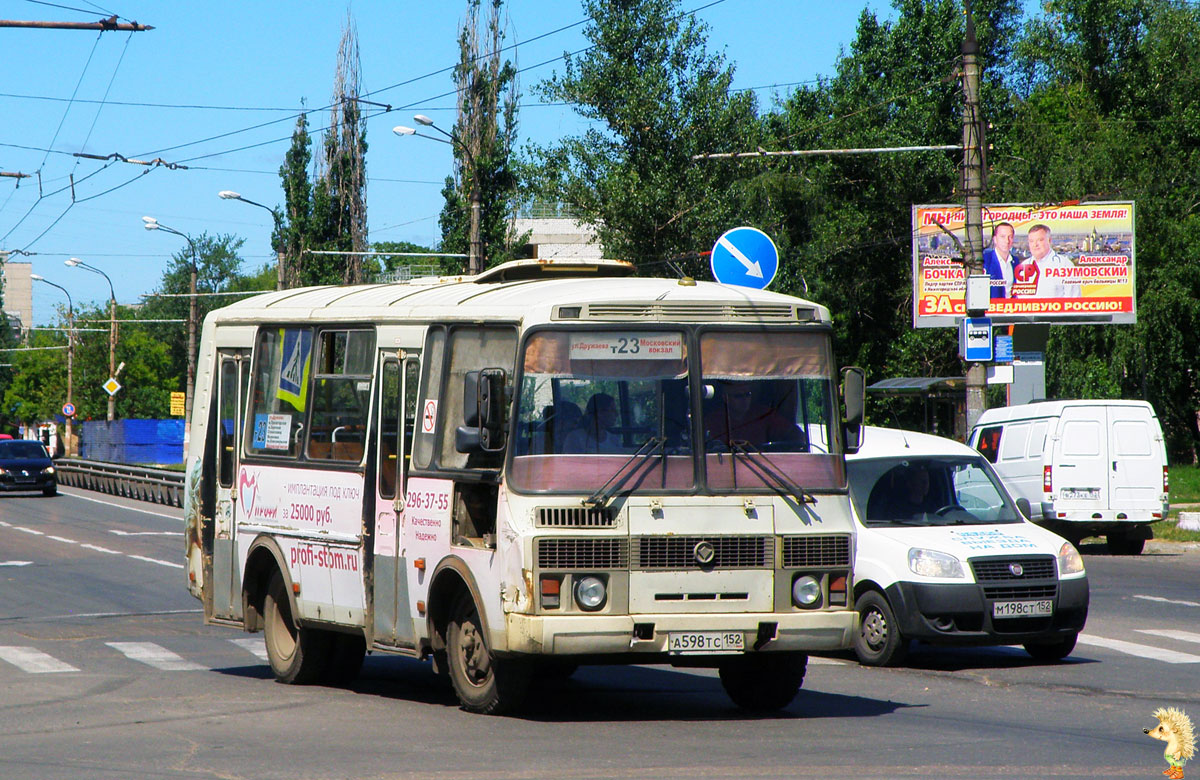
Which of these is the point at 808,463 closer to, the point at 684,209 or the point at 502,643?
the point at 502,643

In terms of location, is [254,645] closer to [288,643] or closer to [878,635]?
[288,643]

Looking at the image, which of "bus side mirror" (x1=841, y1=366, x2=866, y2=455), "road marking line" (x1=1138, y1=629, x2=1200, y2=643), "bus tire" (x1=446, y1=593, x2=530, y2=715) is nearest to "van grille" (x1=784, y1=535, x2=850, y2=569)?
"bus side mirror" (x1=841, y1=366, x2=866, y2=455)

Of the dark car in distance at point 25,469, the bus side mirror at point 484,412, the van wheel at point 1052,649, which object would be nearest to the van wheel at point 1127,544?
the van wheel at point 1052,649

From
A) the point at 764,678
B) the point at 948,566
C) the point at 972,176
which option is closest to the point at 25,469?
the point at 972,176

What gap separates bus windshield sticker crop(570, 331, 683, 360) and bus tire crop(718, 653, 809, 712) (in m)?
1.88

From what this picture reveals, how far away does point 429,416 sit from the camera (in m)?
9.91

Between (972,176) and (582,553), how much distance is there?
14.0m

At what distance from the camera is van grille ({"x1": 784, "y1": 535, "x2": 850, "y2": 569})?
9219mm

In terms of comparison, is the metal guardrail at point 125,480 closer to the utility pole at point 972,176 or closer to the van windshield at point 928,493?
the utility pole at point 972,176

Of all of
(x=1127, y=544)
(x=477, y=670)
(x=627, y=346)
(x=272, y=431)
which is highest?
(x=627, y=346)

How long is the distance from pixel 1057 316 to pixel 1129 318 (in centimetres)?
167

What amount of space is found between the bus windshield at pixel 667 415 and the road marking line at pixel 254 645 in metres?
5.27

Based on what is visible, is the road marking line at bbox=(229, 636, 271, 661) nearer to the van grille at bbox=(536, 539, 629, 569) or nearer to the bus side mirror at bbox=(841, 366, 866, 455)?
the van grille at bbox=(536, 539, 629, 569)

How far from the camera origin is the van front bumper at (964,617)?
1201cm
